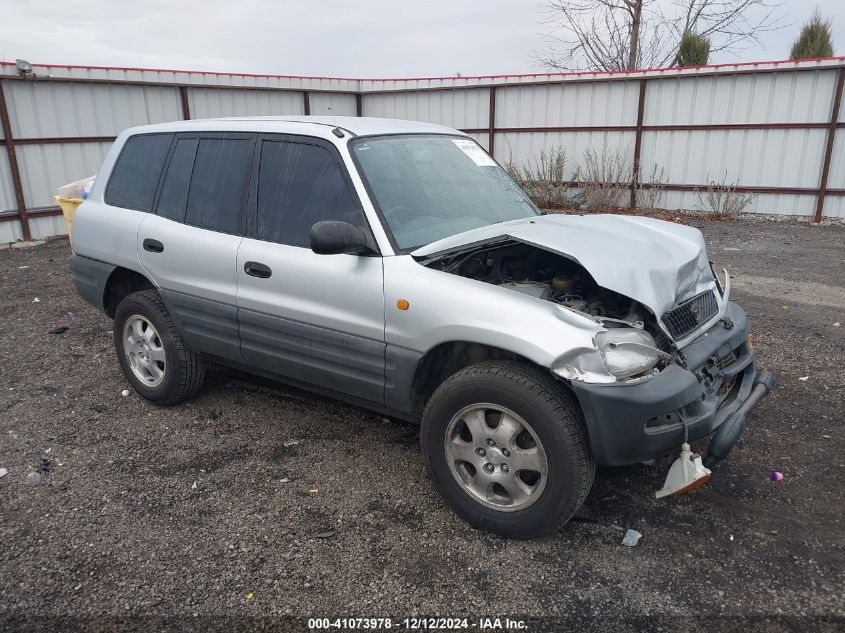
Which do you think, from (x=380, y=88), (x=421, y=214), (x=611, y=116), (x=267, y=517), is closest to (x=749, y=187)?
(x=611, y=116)

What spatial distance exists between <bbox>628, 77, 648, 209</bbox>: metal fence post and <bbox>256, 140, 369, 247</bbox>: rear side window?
11.2m

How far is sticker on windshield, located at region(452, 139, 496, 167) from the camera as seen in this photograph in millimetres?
4293

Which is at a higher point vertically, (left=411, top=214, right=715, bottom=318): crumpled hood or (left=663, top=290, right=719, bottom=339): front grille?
(left=411, top=214, right=715, bottom=318): crumpled hood

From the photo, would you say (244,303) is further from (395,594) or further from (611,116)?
(611,116)

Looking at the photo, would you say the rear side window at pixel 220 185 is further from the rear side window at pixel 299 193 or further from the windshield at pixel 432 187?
the windshield at pixel 432 187

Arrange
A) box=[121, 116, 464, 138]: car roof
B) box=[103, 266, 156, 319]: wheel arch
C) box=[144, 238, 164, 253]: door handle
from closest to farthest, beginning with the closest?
box=[121, 116, 464, 138]: car roof, box=[144, 238, 164, 253]: door handle, box=[103, 266, 156, 319]: wheel arch

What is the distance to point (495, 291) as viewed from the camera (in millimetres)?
2982

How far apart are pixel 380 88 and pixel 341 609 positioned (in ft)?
50.4

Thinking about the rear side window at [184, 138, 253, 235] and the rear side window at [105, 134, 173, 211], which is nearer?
the rear side window at [184, 138, 253, 235]

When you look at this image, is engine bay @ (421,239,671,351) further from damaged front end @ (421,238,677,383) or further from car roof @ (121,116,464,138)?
car roof @ (121,116,464,138)

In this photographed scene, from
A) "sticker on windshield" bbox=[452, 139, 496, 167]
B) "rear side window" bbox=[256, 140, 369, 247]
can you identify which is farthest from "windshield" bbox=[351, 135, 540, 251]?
"rear side window" bbox=[256, 140, 369, 247]

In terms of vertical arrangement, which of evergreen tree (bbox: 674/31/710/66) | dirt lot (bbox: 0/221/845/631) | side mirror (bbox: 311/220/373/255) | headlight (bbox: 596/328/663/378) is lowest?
dirt lot (bbox: 0/221/845/631)

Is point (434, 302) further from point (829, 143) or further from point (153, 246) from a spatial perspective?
point (829, 143)

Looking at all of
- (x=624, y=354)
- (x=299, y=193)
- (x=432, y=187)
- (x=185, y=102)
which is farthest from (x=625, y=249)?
(x=185, y=102)
